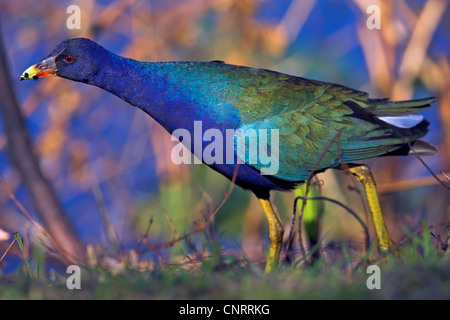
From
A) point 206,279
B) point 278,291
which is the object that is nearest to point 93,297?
point 206,279

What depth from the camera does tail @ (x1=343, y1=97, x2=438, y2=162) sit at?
2.97m

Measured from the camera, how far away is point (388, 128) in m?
2.98

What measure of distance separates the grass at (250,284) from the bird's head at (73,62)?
1.17 meters

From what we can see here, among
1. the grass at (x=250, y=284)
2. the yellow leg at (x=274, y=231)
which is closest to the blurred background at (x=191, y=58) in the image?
the yellow leg at (x=274, y=231)

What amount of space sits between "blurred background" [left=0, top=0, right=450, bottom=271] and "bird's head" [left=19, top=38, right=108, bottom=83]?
1652 mm

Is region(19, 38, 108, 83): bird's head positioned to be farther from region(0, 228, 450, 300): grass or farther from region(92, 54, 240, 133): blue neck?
region(0, 228, 450, 300): grass

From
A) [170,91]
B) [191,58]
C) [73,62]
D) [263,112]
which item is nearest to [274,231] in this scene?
[263,112]

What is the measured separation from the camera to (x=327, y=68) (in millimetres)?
6250

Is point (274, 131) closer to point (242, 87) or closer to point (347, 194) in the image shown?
point (242, 87)

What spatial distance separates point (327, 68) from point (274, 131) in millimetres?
Answer: 3589

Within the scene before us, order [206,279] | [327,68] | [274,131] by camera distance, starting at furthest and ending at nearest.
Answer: [327,68]
[274,131]
[206,279]

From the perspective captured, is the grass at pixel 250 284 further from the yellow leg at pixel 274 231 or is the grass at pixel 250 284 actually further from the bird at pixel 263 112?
the yellow leg at pixel 274 231

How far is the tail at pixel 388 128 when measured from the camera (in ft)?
9.75

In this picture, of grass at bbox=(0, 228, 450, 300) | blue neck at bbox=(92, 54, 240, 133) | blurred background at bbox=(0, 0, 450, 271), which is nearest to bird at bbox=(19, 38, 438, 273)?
blue neck at bbox=(92, 54, 240, 133)
